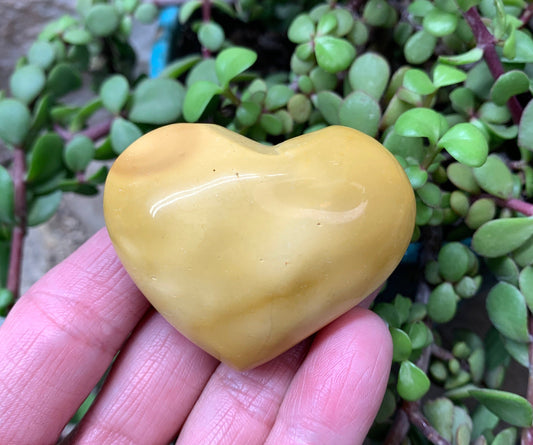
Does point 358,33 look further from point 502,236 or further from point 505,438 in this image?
point 505,438

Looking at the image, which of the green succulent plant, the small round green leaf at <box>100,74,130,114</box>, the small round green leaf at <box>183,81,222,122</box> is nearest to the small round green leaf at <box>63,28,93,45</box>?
the green succulent plant

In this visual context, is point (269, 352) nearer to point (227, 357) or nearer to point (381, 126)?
point (227, 357)

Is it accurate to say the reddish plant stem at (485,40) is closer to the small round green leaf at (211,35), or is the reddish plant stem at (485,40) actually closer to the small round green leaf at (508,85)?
the small round green leaf at (508,85)

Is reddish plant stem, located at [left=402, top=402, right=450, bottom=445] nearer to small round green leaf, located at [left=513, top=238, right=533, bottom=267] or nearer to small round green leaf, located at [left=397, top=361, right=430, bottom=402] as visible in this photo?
small round green leaf, located at [left=397, top=361, right=430, bottom=402]

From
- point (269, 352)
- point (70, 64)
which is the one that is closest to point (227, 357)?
point (269, 352)

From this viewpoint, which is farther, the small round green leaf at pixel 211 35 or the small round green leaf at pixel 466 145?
the small round green leaf at pixel 211 35

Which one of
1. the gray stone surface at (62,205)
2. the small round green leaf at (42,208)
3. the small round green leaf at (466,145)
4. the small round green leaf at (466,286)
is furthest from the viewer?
the gray stone surface at (62,205)

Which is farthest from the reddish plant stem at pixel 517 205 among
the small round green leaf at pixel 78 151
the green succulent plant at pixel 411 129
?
the small round green leaf at pixel 78 151
